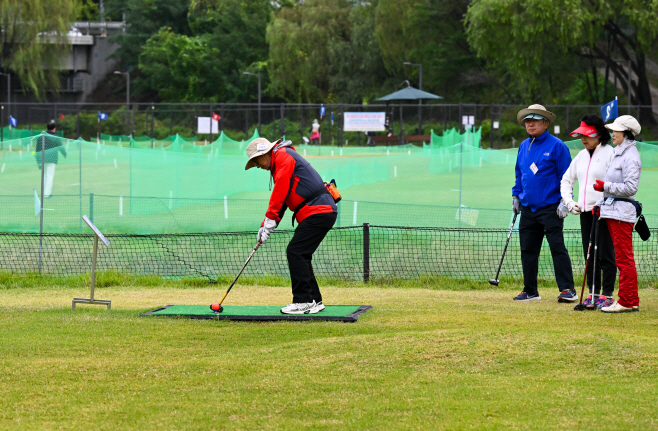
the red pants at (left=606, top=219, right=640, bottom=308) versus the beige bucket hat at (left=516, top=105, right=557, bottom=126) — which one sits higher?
the beige bucket hat at (left=516, top=105, right=557, bottom=126)

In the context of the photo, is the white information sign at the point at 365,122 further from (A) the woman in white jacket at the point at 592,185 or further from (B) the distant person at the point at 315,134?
(A) the woman in white jacket at the point at 592,185

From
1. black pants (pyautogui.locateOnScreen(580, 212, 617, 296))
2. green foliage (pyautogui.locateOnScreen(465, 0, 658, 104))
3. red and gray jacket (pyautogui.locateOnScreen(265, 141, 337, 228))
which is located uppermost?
green foliage (pyautogui.locateOnScreen(465, 0, 658, 104))

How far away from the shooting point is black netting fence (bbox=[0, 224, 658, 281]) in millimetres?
11078

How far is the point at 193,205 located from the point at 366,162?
945 centimetres

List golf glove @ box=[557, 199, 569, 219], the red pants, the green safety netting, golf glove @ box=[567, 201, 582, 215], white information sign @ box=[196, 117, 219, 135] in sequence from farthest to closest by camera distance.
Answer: white information sign @ box=[196, 117, 219, 135]
the green safety netting
golf glove @ box=[557, 199, 569, 219]
golf glove @ box=[567, 201, 582, 215]
the red pants

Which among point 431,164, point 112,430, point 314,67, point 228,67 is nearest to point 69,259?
point 112,430

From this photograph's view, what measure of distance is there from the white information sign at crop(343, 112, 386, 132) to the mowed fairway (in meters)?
32.4

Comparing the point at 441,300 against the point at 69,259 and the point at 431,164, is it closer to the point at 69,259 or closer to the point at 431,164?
the point at 69,259

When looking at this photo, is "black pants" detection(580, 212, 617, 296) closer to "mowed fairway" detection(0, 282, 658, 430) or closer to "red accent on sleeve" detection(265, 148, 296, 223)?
"mowed fairway" detection(0, 282, 658, 430)

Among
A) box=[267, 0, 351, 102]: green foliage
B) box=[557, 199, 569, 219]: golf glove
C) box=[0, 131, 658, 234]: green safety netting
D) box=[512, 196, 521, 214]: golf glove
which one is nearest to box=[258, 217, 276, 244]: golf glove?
box=[512, 196, 521, 214]: golf glove

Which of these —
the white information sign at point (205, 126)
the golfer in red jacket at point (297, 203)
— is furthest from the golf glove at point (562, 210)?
the white information sign at point (205, 126)

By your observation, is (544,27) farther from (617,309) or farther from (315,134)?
(617,309)

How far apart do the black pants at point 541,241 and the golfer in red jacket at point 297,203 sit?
85.8 inches

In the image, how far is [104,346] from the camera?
6.48m
